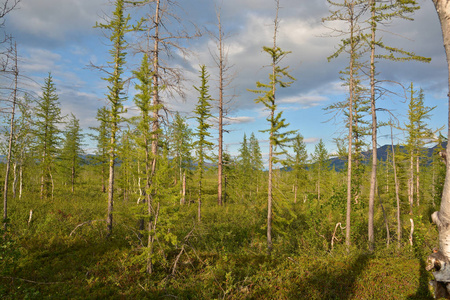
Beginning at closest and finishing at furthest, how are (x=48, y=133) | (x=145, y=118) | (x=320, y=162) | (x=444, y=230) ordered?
(x=444, y=230) → (x=145, y=118) → (x=48, y=133) → (x=320, y=162)

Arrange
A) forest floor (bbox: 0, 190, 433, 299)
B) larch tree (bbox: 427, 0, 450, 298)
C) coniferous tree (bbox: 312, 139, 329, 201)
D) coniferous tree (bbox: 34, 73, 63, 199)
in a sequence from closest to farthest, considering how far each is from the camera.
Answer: larch tree (bbox: 427, 0, 450, 298)
forest floor (bbox: 0, 190, 433, 299)
coniferous tree (bbox: 34, 73, 63, 199)
coniferous tree (bbox: 312, 139, 329, 201)

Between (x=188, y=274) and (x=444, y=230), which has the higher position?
(x=444, y=230)

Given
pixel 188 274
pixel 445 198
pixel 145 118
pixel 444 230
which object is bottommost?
pixel 188 274

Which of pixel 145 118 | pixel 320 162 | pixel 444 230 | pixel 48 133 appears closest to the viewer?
pixel 444 230

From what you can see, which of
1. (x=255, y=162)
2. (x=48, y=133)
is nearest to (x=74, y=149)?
(x=48, y=133)

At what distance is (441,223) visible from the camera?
2.43 metres

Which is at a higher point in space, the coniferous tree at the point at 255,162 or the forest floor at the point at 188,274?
the coniferous tree at the point at 255,162

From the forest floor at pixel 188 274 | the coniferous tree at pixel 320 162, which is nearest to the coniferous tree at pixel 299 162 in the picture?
the coniferous tree at pixel 320 162

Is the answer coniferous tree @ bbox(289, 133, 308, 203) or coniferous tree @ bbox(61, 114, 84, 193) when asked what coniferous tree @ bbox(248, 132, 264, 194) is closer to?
coniferous tree @ bbox(289, 133, 308, 203)

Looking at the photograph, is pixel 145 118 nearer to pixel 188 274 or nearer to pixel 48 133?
pixel 188 274

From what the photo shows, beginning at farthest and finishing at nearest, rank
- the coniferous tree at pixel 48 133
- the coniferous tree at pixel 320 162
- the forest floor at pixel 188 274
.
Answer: the coniferous tree at pixel 320 162 < the coniferous tree at pixel 48 133 < the forest floor at pixel 188 274

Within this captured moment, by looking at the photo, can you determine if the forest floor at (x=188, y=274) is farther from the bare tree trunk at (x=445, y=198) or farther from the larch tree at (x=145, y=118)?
the bare tree trunk at (x=445, y=198)

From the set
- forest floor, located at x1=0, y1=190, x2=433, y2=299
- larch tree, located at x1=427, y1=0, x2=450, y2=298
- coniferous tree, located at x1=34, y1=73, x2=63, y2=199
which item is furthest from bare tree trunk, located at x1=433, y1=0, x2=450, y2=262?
coniferous tree, located at x1=34, y1=73, x2=63, y2=199

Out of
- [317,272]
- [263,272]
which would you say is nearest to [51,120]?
[263,272]
